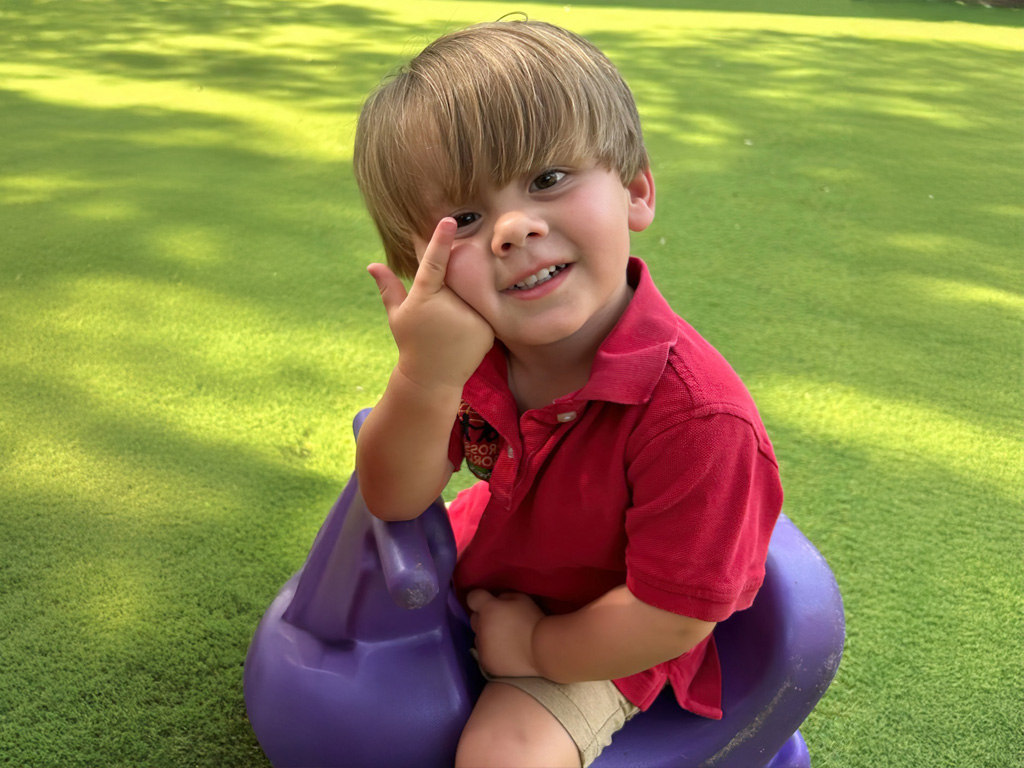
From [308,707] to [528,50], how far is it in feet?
1.97

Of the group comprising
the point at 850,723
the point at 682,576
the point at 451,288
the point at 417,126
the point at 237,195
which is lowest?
the point at 850,723

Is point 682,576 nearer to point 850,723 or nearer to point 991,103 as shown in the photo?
point 850,723

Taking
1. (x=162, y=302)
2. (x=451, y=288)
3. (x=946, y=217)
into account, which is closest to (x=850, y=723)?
(x=451, y=288)

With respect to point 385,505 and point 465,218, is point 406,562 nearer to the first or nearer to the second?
point 385,505

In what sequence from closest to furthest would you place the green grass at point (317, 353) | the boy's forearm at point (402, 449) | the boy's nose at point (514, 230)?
1. the boy's nose at point (514, 230)
2. the boy's forearm at point (402, 449)
3. the green grass at point (317, 353)

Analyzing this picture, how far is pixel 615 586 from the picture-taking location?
0.94 m

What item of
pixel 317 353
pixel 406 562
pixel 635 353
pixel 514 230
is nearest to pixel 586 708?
pixel 406 562

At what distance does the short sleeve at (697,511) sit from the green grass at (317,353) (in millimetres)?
418

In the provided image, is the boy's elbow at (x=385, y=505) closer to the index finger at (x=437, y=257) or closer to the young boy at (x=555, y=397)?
the young boy at (x=555, y=397)

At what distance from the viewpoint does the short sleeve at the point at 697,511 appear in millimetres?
800

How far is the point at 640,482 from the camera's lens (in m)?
0.83

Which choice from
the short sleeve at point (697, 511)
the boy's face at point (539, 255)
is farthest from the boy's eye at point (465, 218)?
the short sleeve at point (697, 511)

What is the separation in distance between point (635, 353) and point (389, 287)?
0.71ft

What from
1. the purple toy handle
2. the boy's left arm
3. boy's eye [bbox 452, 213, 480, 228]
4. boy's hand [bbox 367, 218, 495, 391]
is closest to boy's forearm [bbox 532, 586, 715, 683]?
the boy's left arm
